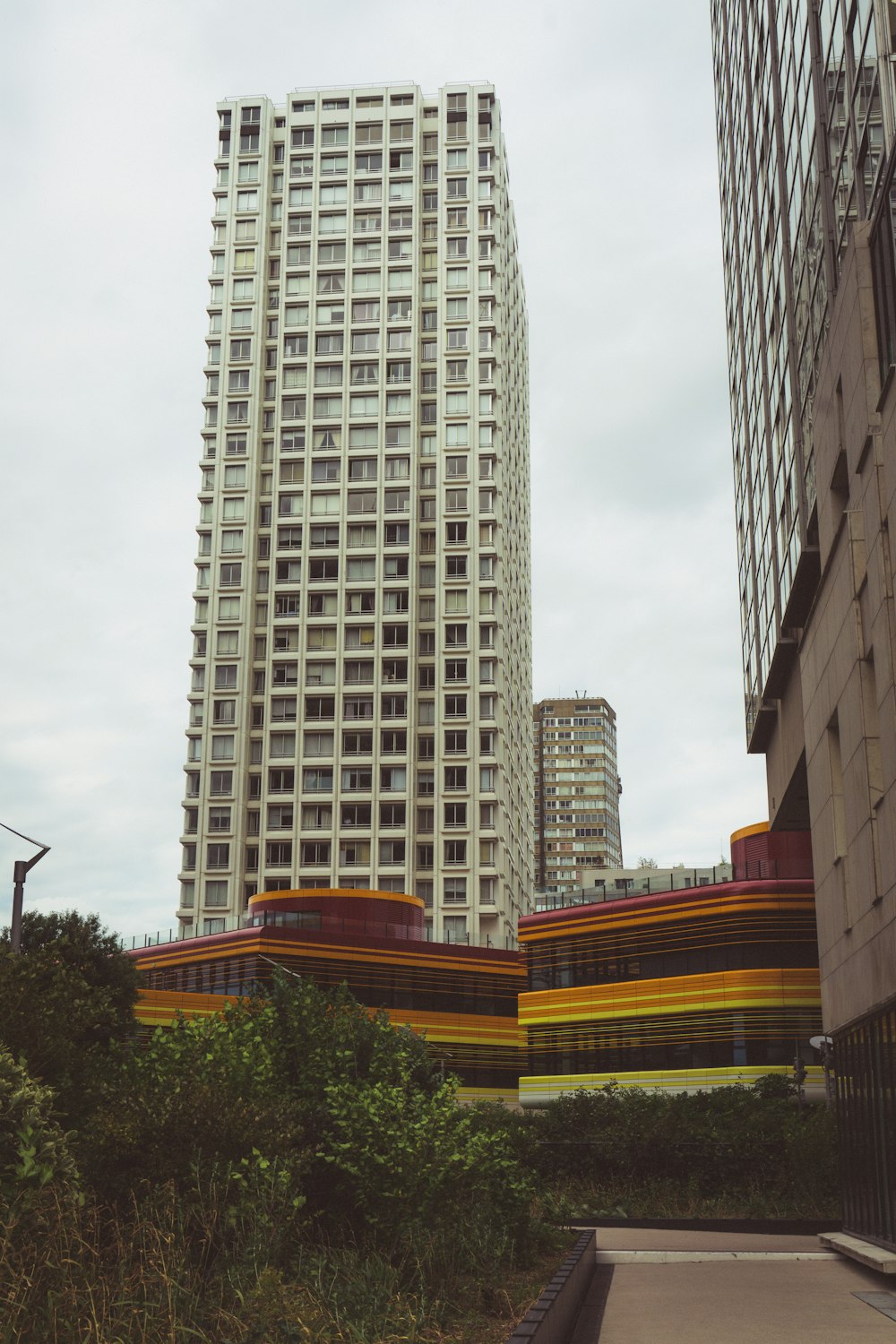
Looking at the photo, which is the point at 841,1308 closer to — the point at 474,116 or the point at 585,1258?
the point at 585,1258

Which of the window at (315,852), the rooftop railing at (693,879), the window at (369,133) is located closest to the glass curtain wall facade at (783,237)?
the rooftop railing at (693,879)

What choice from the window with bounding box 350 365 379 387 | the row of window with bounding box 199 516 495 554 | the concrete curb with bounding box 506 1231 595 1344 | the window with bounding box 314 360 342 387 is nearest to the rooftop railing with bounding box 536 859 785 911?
the row of window with bounding box 199 516 495 554

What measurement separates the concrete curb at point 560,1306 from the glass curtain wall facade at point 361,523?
Result: 70.4 metres

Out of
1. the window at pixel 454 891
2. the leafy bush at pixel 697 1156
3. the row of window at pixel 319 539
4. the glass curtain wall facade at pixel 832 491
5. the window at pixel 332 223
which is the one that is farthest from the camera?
the window at pixel 332 223

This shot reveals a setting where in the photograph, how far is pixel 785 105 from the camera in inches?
1521

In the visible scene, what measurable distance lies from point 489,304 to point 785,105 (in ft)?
216

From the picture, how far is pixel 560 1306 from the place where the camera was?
11.0m

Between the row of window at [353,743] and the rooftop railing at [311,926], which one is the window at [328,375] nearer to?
the row of window at [353,743]

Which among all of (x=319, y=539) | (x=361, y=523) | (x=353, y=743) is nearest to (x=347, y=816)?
(x=353, y=743)

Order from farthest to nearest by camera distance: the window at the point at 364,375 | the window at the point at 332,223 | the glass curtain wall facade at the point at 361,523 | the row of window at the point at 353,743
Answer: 1. the window at the point at 332,223
2. the window at the point at 364,375
3. the row of window at the point at 353,743
4. the glass curtain wall facade at the point at 361,523

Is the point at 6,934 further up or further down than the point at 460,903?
further down

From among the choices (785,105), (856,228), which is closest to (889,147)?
(856,228)

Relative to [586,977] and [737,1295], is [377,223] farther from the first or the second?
[737,1295]

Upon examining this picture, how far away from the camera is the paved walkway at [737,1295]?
12.3 metres
